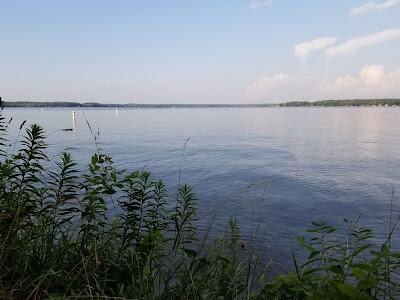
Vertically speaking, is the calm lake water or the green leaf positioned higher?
the green leaf

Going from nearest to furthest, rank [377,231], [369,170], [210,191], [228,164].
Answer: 1. [377,231]
2. [210,191]
3. [369,170]
4. [228,164]

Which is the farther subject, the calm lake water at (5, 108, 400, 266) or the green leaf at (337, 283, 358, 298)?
the calm lake water at (5, 108, 400, 266)

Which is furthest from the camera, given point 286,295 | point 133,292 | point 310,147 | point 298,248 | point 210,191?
point 310,147

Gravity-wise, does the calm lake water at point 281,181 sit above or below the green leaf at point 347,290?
below

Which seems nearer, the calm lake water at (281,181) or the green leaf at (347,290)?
the green leaf at (347,290)

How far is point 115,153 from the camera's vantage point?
3059 centimetres

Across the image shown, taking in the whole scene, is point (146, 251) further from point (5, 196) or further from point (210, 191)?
point (210, 191)

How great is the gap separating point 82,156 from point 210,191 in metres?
13.9

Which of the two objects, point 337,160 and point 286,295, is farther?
point 337,160

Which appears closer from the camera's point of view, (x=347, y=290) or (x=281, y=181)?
(x=347, y=290)

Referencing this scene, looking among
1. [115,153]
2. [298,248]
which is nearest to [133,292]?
[298,248]

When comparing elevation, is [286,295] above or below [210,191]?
above

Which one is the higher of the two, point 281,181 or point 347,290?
point 347,290

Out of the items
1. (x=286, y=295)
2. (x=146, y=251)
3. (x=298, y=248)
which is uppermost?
(x=146, y=251)
